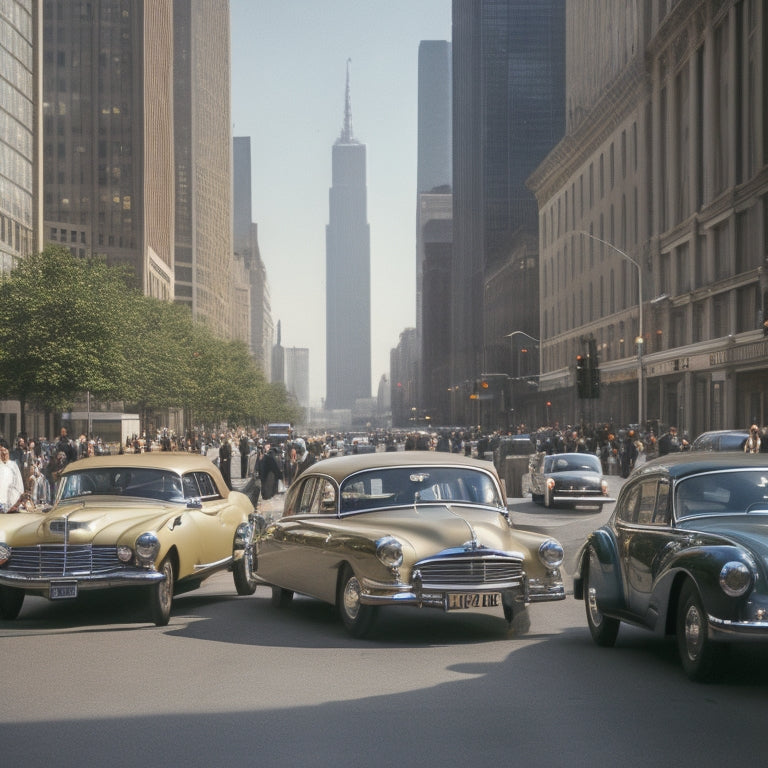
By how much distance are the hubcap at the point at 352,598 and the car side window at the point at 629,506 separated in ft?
7.68

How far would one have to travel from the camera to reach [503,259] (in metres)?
159

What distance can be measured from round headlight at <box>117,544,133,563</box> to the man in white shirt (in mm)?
7140

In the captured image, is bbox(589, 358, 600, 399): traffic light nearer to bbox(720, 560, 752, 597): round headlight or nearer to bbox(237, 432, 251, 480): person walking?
bbox(237, 432, 251, 480): person walking

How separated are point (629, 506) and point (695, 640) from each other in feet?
6.56

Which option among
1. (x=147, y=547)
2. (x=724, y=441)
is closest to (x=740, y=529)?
(x=147, y=547)

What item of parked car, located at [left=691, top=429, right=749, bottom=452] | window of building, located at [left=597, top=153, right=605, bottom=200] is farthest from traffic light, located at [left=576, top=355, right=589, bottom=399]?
window of building, located at [left=597, top=153, right=605, bottom=200]

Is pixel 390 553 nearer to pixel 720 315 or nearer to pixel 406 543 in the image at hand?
pixel 406 543

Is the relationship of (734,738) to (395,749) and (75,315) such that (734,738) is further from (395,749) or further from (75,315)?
(75,315)

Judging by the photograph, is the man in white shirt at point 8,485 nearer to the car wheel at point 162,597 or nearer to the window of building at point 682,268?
the car wheel at point 162,597

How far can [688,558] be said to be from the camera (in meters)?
8.62

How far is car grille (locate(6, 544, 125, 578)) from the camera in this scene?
11719 millimetres

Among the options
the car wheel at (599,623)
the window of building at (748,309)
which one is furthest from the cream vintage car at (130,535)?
the window of building at (748,309)

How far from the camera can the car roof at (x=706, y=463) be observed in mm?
9461

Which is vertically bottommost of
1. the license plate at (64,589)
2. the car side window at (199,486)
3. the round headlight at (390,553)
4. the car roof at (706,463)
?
the license plate at (64,589)
